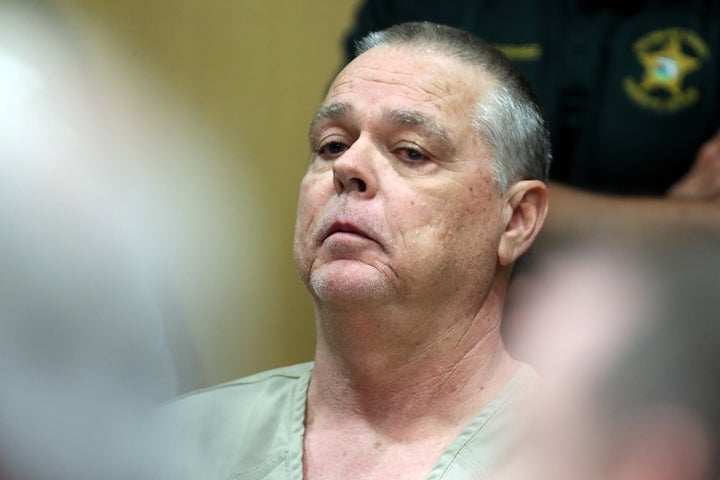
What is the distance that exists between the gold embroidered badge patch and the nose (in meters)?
0.56

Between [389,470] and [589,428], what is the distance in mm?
276

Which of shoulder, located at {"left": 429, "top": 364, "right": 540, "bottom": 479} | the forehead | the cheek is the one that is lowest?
shoulder, located at {"left": 429, "top": 364, "right": 540, "bottom": 479}

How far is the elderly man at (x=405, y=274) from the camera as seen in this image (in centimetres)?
130

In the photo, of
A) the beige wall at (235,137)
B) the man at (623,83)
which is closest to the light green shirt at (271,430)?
the beige wall at (235,137)

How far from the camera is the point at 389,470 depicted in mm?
1290

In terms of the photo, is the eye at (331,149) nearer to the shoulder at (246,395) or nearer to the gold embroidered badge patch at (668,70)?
the shoulder at (246,395)

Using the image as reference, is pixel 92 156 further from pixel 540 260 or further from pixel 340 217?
pixel 540 260

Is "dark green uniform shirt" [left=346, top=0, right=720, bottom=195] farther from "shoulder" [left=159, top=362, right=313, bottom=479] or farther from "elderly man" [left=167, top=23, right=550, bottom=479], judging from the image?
"shoulder" [left=159, top=362, right=313, bottom=479]

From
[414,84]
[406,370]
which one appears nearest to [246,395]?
[406,370]

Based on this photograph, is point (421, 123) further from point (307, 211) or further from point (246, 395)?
point (246, 395)

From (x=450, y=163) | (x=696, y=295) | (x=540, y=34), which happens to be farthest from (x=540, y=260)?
(x=540, y=34)

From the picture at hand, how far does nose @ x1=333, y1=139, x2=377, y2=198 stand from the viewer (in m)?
1.31

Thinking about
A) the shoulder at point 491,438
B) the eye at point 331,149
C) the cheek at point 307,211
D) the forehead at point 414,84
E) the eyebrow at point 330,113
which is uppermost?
the forehead at point 414,84

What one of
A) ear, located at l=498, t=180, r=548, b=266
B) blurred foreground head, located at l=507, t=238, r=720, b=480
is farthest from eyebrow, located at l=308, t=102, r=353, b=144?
blurred foreground head, located at l=507, t=238, r=720, b=480
